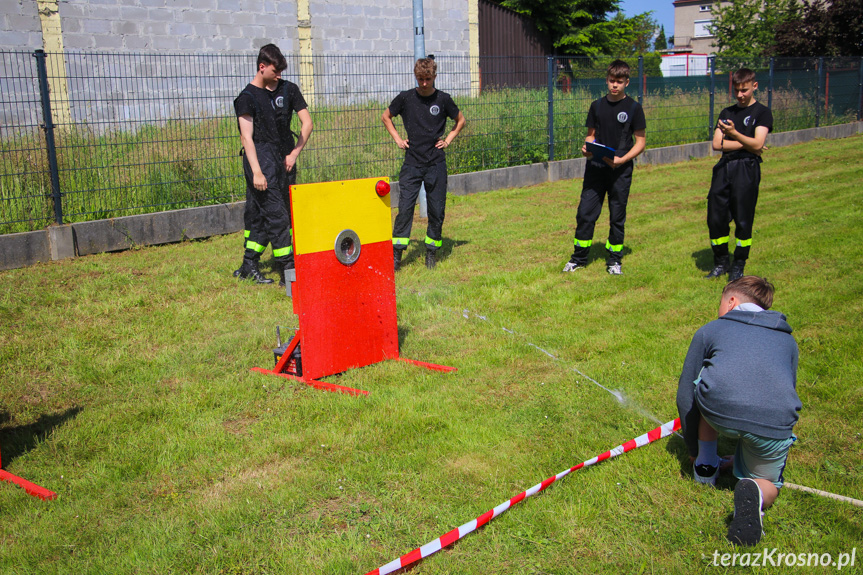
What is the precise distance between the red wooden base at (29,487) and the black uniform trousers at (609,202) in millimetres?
5350

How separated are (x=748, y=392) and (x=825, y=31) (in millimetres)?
26830

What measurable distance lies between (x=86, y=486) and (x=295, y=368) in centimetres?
167

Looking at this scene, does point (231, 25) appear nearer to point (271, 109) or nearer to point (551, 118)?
point (551, 118)

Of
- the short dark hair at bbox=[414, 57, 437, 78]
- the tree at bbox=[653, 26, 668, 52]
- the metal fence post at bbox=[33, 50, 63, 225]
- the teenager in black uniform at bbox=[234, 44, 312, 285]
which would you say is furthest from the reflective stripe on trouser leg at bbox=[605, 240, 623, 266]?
the tree at bbox=[653, 26, 668, 52]

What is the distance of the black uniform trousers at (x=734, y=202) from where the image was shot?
677cm

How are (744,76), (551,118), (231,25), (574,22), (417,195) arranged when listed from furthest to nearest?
1. (574,22)
2. (231,25)
3. (551,118)
4. (417,195)
5. (744,76)

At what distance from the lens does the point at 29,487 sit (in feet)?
11.4

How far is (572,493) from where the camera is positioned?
11.0ft

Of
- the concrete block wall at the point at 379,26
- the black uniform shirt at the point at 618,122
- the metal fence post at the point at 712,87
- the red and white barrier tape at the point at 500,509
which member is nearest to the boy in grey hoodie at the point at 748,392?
the red and white barrier tape at the point at 500,509

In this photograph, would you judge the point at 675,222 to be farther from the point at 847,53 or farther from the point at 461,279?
the point at 847,53

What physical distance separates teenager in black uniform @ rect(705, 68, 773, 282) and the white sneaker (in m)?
4.30

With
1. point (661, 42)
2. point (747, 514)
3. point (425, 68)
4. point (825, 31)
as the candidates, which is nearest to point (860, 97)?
point (825, 31)

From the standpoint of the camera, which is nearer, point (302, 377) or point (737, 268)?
point (302, 377)

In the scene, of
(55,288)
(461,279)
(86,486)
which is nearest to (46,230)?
(55,288)
